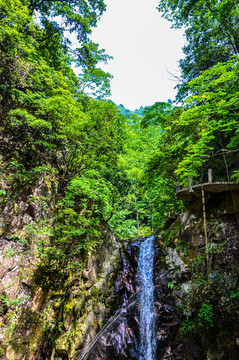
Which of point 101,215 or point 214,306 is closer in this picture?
point 214,306

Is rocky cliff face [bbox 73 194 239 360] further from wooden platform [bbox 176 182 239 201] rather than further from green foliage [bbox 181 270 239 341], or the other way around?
wooden platform [bbox 176 182 239 201]

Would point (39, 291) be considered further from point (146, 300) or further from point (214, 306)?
point (214, 306)

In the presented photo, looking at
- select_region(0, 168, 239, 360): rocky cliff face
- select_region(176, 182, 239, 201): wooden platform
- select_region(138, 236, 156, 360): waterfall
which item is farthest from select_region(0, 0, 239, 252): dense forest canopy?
select_region(138, 236, 156, 360): waterfall

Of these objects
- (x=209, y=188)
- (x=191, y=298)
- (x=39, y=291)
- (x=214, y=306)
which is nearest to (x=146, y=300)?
(x=191, y=298)

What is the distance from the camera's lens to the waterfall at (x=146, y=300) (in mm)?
5598

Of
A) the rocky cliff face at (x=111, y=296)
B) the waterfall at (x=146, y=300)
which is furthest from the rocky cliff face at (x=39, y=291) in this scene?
the waterfall at (x=146, y=300)

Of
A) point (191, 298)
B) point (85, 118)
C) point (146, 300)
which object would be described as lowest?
point (146, 300)

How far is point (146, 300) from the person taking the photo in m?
6.73

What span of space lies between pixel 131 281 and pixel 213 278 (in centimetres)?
418

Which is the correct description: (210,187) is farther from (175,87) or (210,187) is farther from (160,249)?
(175,87)

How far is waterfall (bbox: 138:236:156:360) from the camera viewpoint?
560 centimetres

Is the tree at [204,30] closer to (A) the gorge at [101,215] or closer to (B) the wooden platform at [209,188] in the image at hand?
(A) the gorge at [101,215]

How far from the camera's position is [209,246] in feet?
18.2

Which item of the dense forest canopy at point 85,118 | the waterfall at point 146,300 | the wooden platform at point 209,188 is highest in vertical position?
the dense forest canopy at point 85,118
